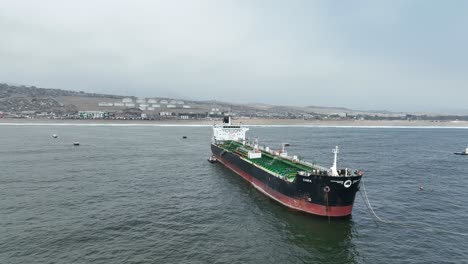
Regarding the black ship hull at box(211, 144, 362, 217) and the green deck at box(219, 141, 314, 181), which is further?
the green deck at box(219, 141, 314, 181)

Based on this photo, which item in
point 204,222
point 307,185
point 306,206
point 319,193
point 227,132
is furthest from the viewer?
point 227,132

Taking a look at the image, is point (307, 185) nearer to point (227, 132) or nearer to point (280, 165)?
point (280, 165)

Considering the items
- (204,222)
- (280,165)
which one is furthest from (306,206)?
(280,165)

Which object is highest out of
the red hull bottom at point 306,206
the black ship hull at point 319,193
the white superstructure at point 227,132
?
the white superstructure at point 227,132

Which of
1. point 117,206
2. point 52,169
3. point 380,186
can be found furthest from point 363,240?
point 52,169

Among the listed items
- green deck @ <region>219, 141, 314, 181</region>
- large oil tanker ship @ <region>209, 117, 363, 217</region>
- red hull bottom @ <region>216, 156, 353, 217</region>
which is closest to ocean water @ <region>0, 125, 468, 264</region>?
red hull bottom @ <region>216, 156, 353, 217</region>

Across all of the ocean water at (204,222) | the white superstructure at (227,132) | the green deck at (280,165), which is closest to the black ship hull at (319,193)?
the ocean water at (204,222)

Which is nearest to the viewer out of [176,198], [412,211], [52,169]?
[412,211]

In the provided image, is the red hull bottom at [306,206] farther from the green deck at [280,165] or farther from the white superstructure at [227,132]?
the white superstructure at [227,132]

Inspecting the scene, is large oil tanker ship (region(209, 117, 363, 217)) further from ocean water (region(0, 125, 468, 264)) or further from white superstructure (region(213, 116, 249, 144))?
white superstructure (region(213, 116, 249, 144))

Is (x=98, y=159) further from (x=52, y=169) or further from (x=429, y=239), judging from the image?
(x=429, y=239)

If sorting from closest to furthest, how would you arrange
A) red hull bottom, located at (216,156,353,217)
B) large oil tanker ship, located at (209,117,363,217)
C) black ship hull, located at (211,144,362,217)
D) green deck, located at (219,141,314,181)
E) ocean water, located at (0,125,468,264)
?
ocean water, located at (0,125,468,264), black ship hull, located at (211,144,362,217), large oil tanker ship, located at (209,117,363,217), red hull bottom, located at (216,156,353,217), green deck, located at (219,141,314,181)
